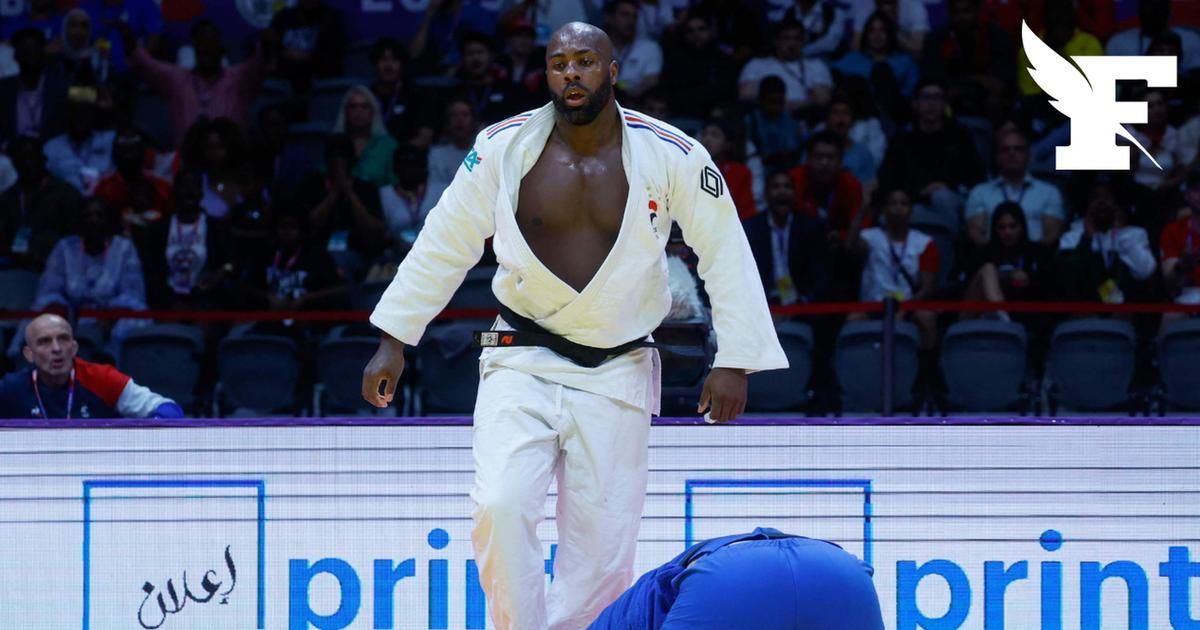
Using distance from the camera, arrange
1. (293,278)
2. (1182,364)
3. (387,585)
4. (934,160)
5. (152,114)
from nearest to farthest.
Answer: (387,585) → (1182,364) → (293,278) → (934,160) → (152,114)

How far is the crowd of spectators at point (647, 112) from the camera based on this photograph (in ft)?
30.3

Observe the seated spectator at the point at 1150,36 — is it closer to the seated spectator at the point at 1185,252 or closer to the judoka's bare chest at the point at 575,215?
the seated spectator at the point at 1185,252

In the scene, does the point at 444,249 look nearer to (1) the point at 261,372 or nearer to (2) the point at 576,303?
(2) the point at 576,303

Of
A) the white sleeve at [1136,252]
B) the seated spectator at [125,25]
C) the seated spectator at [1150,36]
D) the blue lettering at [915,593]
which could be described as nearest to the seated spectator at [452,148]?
the seated spectator at [125,25]

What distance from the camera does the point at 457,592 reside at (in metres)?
5.46

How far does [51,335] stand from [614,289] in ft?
12.0

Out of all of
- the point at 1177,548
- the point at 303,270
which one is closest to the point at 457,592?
the point at 1177,548

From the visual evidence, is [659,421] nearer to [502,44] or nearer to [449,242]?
[449,242]

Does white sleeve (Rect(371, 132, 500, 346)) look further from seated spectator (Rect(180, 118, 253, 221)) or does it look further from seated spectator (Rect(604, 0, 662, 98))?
seated spectator (Rect(604, 0, 662, 98))

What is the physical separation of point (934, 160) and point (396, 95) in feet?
11.4

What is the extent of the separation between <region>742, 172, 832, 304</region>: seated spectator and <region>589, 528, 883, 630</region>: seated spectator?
19.4 ft

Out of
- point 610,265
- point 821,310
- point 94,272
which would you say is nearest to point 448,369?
point 821,310

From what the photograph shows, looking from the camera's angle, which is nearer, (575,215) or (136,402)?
(575,215)

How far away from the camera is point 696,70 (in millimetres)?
10805
